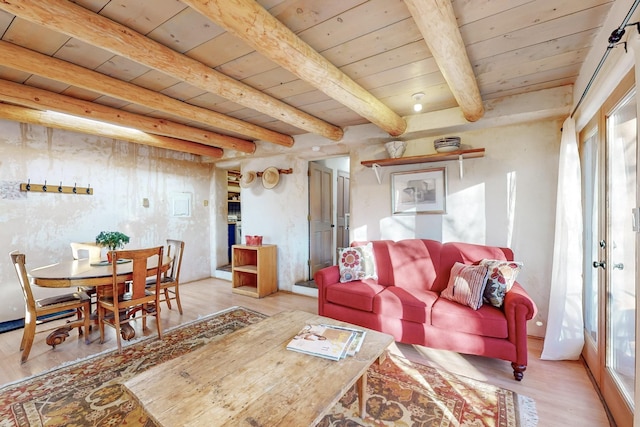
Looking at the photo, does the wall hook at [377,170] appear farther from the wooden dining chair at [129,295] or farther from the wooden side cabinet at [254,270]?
the wooden dining chair at [129,295]

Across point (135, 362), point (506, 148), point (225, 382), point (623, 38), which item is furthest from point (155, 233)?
point (623, 38)

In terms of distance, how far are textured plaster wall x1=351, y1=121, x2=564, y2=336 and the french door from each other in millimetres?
557

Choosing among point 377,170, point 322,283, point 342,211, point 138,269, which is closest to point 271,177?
point 342,211

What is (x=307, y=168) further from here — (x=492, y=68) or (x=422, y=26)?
(x=422, y=26)

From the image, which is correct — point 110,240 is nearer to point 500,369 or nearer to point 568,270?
point 500,369

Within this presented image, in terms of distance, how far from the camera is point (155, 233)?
14.7ft

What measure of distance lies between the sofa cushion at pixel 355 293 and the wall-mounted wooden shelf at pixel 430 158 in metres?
1.40

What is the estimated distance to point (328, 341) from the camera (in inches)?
65.4

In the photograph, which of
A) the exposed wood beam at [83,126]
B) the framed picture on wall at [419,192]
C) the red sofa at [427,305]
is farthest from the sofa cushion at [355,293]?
the exposed wood beam at [83,126]

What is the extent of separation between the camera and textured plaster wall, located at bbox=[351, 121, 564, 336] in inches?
108

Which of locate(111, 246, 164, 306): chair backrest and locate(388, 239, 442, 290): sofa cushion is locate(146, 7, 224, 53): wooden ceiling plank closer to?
locate(111, 246, 164, 306): chair backrest

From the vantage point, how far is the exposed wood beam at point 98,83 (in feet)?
5.94

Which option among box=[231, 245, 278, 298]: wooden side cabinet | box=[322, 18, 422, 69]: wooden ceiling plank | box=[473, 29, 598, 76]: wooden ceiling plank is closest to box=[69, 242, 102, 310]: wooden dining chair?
box=[231, 245, 278, 298]: wooden side cabinet

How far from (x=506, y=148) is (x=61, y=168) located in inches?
204
